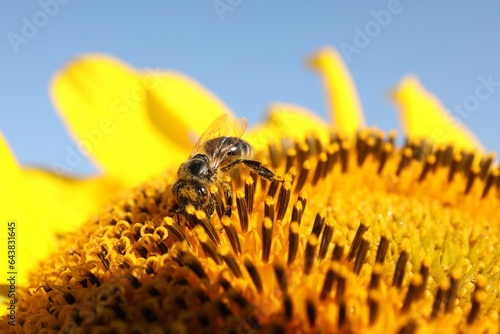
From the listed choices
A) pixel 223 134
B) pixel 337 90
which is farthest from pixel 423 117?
pixel 223 134

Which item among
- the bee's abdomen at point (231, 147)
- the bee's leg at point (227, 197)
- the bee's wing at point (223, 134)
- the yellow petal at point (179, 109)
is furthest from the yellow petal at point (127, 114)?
the bee's leg at point (227, 197)

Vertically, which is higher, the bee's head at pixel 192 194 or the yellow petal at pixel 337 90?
the yellow petal at pixel 337 90

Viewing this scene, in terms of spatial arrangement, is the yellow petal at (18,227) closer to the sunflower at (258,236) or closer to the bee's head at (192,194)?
the sunflower at (258,236)

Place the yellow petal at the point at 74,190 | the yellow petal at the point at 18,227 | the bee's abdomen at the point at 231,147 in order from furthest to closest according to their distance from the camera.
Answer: the yellow petal at the point at 74,190 → the yellow petal at the point at 18,227 → the bee's abdomen at the point at 231,147

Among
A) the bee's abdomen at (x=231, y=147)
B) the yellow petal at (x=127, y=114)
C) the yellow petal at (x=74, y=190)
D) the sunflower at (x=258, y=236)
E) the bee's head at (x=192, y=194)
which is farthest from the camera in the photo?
the yellow petal at (x=127, y=114)

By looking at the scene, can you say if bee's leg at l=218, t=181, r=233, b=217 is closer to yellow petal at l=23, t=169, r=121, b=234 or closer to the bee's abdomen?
the bee's abdomen

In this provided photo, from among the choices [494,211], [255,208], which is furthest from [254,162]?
[494,211]

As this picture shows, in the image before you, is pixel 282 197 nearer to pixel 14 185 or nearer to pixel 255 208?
pixel 255 208

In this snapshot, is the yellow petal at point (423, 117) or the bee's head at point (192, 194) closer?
the bee's head at point (192, 194)
